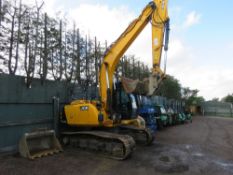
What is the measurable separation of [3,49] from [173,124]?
1405cm

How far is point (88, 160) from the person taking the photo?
6.67 m

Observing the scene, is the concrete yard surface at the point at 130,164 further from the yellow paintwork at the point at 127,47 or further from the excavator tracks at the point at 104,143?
the yellow paintwork at the point at 127,47

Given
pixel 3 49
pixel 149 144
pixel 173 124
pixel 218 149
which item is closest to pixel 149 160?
pixel 149 144

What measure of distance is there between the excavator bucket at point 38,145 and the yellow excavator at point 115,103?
28.8 inches

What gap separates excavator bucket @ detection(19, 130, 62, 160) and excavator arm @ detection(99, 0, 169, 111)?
1990 millimetres

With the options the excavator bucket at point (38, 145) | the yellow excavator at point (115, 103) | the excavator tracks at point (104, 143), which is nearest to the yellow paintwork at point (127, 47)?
the yellow excavator at point (115, 103)

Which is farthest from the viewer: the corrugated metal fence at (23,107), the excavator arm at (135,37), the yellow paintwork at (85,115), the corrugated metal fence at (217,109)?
the corrugated metal fence at (217,109)

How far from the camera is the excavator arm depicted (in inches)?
318

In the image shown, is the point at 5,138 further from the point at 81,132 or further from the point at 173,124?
the point at 173,124

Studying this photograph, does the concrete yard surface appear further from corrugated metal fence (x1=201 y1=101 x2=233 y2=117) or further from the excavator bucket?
corrugated metal fence (x1=201 y1=101 x2=233 y2=117)

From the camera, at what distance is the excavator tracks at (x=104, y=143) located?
22.0ft

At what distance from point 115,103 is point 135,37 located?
2.31 metres

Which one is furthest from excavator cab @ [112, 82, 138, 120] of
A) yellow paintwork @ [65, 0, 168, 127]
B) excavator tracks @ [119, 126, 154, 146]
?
excavator tracks @ [119, 126, 154, 146]

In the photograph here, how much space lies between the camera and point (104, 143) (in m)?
7.30
